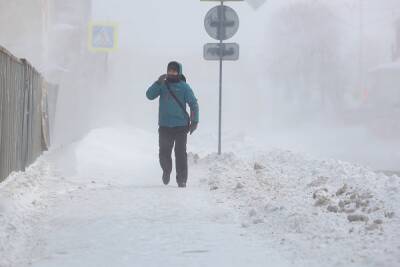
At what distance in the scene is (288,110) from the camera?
179 feet

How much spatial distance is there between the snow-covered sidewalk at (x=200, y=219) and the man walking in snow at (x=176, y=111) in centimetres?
47

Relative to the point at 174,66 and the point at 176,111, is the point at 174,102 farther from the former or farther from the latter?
the point at 174,66

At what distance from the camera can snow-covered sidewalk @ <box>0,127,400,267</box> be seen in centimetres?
443

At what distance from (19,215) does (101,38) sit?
16.9 metres

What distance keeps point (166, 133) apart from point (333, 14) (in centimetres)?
4999

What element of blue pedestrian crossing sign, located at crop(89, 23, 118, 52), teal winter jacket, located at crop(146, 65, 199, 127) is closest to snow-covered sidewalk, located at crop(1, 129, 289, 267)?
teal winter jacket, located at crop(146, 65, 199, 127)

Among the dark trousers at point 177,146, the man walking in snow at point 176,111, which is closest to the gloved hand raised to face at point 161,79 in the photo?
the man walking in snow at point 176,111

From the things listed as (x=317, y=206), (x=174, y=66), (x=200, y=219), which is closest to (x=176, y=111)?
(x=174, y=66)

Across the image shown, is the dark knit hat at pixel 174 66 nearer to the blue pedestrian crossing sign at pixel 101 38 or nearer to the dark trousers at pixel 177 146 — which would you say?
the dark trousers at pixel 177 146

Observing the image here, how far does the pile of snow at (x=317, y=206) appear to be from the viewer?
452 cm

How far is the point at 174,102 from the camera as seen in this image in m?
8.09

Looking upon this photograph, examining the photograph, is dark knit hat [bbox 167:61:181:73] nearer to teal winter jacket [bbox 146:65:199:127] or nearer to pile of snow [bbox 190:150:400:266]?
teal winter jacket [bbox 146:65:199:127]

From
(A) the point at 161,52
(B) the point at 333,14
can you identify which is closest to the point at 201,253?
(B) the point at 333,14

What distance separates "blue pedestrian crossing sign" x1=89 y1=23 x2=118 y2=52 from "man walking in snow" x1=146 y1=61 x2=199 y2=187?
14.2m
